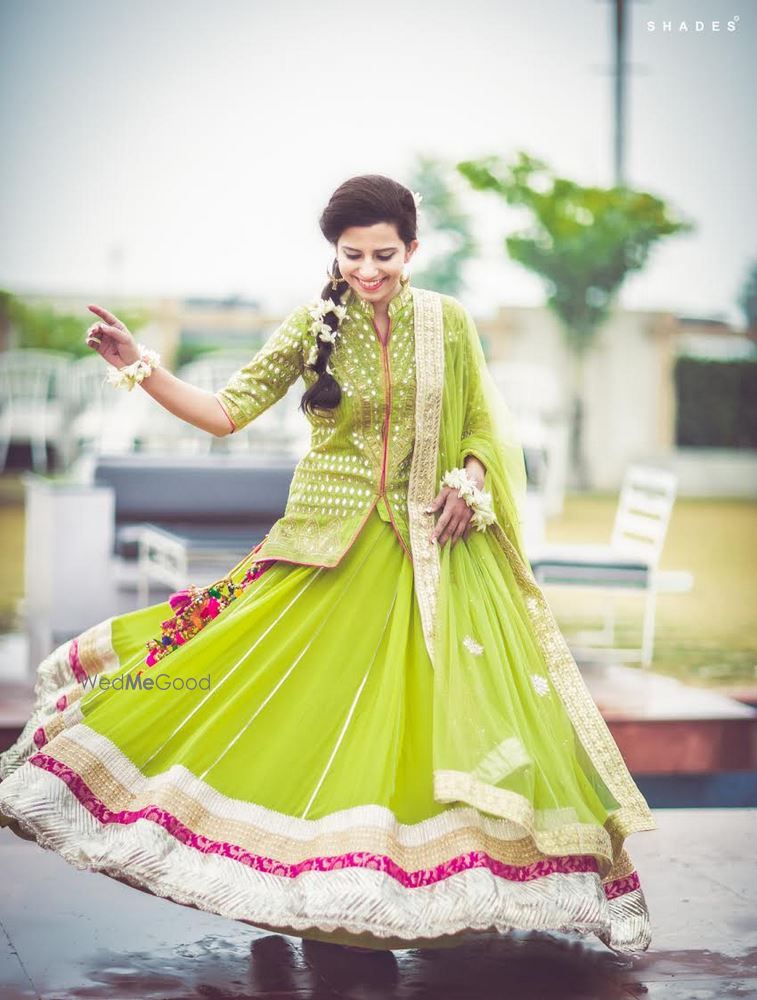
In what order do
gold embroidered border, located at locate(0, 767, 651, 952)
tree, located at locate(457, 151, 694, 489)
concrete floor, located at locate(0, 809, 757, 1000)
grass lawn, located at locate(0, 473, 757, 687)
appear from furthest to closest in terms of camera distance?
tree, located at locate(457, 151, 694, 489) → grass lawn, located at locate(0, 473, 757, 687) → concrete floor, located at locate(0, 809, 757, 1000) → gold embroidered border, located at locate(0, 767, 651, 952)

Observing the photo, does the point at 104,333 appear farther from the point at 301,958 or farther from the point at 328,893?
the point at 301,958

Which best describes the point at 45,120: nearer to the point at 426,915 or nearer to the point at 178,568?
the point at 178,568

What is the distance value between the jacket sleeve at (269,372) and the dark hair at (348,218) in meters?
0.04

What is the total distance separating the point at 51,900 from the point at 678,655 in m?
3.46

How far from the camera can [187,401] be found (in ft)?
→ 7.43

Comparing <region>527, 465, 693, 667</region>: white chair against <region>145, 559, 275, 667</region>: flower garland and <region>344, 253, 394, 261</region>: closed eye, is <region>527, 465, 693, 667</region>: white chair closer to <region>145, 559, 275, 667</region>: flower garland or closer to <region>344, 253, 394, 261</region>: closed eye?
<region>145, 559, 275, 667</region>: flower garland

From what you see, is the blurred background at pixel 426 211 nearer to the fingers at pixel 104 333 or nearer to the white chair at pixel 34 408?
the white chair at pixel 34 408

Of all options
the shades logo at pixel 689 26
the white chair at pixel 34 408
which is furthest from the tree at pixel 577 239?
the white chair at pixel 34 408

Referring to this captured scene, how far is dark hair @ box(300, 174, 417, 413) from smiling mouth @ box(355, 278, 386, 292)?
79 mm

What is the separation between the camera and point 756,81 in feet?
39.0

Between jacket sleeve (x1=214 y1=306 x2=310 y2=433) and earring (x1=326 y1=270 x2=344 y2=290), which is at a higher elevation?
earring (x1=326 y1=270 x2=344 y2=290)

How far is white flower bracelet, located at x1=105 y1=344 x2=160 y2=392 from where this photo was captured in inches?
85.9

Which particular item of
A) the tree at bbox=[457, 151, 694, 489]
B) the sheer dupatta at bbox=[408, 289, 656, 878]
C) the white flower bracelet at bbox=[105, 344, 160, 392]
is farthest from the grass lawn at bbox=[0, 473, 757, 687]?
the white flower bracelet at bbox=[105, 344, 160, 392]

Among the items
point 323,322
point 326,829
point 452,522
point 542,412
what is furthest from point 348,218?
point 542,412
